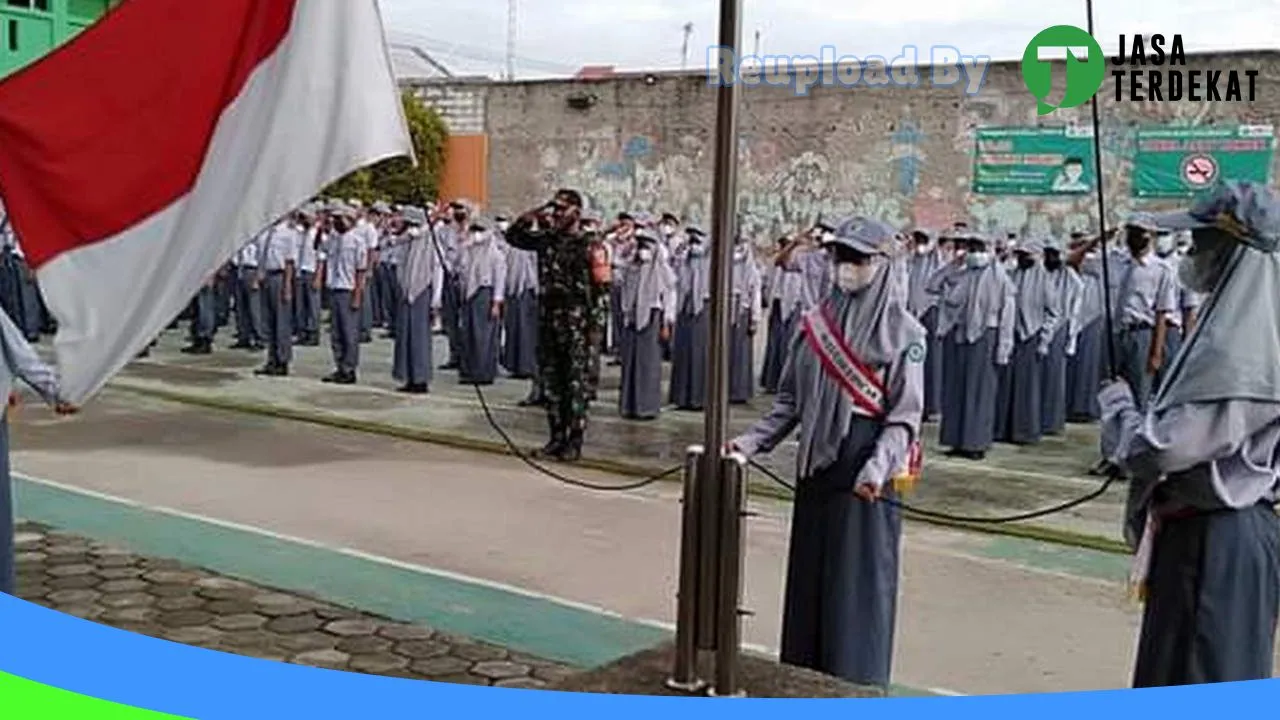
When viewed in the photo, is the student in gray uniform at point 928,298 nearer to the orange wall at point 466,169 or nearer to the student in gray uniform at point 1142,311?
the student in gray uniform at point 1142,311

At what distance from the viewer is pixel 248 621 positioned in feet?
15.6

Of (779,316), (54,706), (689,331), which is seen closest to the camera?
(54,706)

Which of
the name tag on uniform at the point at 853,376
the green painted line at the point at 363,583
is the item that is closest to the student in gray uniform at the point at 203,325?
the green painted line at the point at 363,583

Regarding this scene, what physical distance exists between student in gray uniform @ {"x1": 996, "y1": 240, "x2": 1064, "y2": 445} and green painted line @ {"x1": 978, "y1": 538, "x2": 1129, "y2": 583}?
3407 millimetres

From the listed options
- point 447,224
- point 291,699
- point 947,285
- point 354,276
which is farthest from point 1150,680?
point 447,224

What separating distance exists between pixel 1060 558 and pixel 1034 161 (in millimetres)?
11553

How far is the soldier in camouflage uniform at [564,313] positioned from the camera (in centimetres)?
841

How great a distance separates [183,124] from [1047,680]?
3.08m

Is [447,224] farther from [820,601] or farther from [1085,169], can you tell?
[820,601]

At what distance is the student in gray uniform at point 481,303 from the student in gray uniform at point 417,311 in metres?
0.33

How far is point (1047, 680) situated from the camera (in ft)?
14.8

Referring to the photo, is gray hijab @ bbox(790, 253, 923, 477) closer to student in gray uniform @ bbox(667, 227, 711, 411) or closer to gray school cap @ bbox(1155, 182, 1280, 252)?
gray school cap @ bbox(1155, 182, 1280, 252)

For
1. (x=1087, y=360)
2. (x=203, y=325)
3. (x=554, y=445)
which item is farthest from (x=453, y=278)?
(x=1087, y=360)

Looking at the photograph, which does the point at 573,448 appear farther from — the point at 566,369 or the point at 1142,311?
the point at 1142,311
